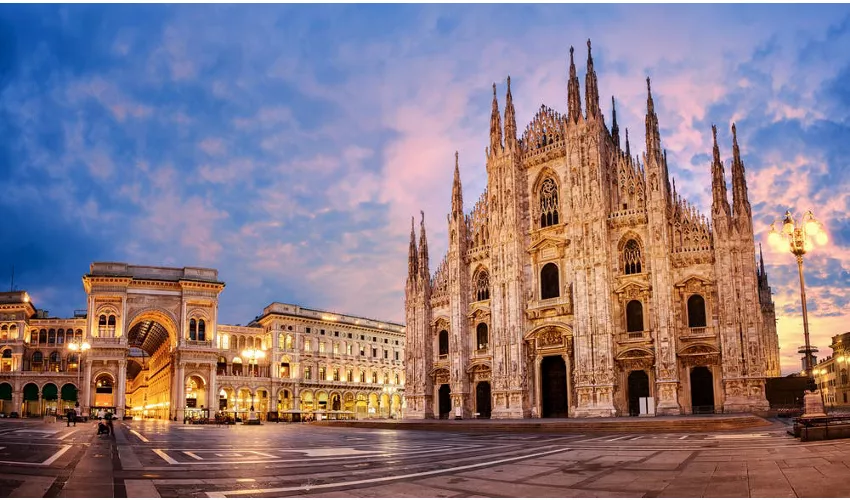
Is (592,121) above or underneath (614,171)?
above

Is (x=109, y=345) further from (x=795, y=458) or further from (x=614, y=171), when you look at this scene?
(x=795, y=458)

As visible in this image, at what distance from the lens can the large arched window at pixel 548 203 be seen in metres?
53.2

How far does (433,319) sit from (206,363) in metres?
31.8

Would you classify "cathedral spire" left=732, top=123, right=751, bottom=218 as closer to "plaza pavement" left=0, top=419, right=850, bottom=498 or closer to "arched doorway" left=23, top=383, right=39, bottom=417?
"plaza pavement" left=0, top=419, right=850, bottom=498

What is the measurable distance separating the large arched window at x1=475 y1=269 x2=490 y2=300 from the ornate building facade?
2192 centimetres

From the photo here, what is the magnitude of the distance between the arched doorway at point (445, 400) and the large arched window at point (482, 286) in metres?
8.58

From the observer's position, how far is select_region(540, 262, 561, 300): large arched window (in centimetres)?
5184

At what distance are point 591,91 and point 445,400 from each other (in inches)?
1136

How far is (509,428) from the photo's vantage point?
131 ft

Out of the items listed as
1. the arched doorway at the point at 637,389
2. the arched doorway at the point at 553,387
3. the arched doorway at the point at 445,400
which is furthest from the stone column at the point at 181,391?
the arched doorway at the point at 637,389

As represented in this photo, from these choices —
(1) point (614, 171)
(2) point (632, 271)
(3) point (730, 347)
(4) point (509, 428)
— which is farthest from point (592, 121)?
(4) point (509, 428)

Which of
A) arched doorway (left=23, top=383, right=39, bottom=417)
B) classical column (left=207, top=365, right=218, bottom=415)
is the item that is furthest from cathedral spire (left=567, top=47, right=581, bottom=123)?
arched doorway (left=23, top=383, right=39, bottom=417)

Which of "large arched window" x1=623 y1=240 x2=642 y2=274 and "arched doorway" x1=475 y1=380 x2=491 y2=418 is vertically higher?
"large arched window" x1=623 y1=240 x2=642 y2=274

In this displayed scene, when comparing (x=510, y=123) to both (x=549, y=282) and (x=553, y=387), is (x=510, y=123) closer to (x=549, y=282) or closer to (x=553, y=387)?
(x=549, y=282)
